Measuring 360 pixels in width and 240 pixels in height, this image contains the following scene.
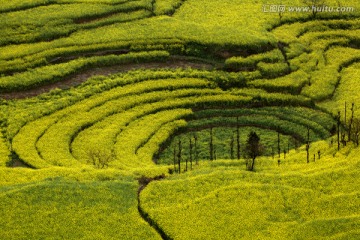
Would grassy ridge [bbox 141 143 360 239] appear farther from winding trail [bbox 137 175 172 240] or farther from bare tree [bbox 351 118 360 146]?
bare tree [bbox 351 118 360 146]

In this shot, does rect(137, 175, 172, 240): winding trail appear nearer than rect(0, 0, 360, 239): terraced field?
Yes

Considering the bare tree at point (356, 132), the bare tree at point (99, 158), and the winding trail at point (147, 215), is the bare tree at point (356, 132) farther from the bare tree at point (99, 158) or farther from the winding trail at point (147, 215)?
the bare tree at point (99, 158)

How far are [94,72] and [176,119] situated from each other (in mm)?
10911

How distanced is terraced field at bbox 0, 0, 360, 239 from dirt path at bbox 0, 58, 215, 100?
0.16 metres

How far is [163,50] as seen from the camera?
2835 inches


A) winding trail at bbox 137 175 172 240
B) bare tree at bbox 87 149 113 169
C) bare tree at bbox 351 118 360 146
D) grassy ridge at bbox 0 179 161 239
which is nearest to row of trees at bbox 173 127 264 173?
winding trail at bbox 137 175 172 240

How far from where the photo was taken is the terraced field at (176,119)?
A: 44.3 m

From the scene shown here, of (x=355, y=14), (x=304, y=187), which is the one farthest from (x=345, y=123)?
(x=355, y=14)

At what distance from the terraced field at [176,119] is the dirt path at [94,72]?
165mm

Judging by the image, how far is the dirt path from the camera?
6606 cm

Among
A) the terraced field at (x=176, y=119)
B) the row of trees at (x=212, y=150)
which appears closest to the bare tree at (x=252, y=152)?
the row of trees at (x=212, y=150)

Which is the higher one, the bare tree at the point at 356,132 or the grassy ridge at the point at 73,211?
the bare tree at the point at 356,132

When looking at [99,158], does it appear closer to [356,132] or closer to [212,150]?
[212,150]

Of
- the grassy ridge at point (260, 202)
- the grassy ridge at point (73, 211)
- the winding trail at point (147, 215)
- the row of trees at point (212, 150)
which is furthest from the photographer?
the row of trees at point (212, 150)
